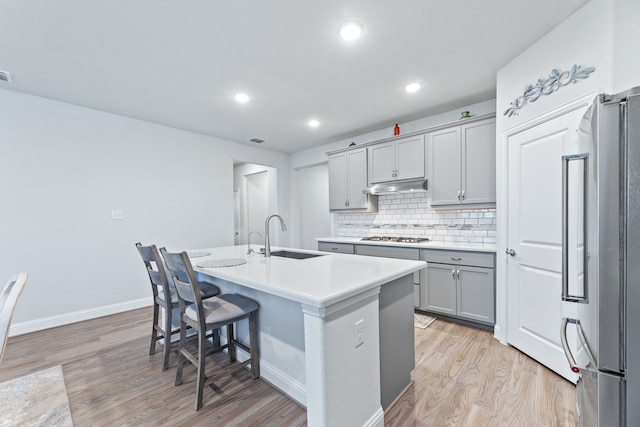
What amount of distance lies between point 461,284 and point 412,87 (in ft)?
7.11

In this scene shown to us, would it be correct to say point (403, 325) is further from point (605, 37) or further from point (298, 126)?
point (298, 126)

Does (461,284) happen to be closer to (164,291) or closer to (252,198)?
(164,291)

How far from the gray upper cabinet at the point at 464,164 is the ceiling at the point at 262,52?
1.36ft

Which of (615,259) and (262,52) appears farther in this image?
(262,52)

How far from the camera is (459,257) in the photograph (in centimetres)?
292

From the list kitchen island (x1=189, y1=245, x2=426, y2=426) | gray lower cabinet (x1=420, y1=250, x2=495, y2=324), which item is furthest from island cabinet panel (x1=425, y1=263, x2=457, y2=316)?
kitchen island (x1=189, y1=245, x2=426, y2=426)

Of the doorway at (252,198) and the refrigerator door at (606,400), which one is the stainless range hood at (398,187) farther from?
the refrigerator door at (606,400)

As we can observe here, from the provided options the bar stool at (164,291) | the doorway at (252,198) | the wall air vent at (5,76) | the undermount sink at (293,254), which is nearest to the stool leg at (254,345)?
the bar stool at (164,291)

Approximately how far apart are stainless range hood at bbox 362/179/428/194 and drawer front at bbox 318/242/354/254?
860 mm

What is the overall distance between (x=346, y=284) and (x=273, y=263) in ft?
2.71

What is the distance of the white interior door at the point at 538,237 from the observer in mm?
1975

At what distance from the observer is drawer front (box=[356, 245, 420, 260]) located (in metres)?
3.29

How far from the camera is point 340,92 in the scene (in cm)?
295

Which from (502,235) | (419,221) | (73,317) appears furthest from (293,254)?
(73,317)
